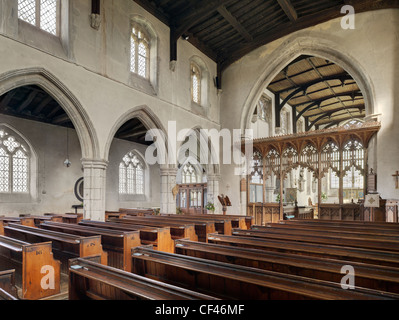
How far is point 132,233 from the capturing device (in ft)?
14.7

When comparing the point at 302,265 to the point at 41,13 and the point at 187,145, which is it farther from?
the point at 187,145

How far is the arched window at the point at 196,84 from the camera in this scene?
12.9m

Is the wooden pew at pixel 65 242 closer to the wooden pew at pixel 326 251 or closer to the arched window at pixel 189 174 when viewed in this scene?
the wooden pew at pixel 326 251

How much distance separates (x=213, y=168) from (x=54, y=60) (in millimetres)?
8072

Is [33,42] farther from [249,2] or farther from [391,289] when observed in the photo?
[391,289]

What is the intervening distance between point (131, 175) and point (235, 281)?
45.8 feet

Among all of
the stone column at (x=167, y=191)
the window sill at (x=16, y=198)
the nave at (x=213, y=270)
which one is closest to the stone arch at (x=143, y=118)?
the stone column at (x=167, y=191)

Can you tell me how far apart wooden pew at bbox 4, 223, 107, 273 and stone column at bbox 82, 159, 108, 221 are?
2773mm

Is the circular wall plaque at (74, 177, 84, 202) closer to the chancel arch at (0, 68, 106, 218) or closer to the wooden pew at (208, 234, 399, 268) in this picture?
the chancel arch at (0, 68, 106, 218)

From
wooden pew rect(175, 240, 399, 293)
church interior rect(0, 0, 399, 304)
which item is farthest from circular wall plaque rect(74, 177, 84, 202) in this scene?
wooden pew rect(175, 240, 399, 293)

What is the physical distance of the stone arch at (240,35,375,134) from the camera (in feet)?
34.8

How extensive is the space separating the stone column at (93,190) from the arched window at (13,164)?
449cm
